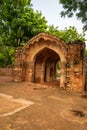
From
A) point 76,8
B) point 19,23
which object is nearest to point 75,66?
point 76,8

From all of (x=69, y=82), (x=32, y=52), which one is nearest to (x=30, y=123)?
(x=69, y=82)

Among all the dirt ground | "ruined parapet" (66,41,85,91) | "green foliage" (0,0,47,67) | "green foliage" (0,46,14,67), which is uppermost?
"green foliage" (0,0,47,67)

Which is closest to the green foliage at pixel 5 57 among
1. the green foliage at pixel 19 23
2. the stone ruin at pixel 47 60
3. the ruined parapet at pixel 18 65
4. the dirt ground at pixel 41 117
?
the green foliage at pixel 19 23

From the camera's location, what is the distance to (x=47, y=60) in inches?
798

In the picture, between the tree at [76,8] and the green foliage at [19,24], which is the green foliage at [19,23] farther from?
the tree at [76,8]

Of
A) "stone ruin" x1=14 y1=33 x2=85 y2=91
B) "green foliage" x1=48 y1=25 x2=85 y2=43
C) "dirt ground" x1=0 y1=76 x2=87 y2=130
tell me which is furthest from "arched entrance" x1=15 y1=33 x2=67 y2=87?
"green foliage" x1=48 y1=25 x2=85 y2=43

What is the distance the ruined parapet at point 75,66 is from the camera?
543 inches

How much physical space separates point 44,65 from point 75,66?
6374 millimetres

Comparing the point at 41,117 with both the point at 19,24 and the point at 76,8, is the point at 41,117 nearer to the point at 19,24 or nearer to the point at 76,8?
the point at 76,8

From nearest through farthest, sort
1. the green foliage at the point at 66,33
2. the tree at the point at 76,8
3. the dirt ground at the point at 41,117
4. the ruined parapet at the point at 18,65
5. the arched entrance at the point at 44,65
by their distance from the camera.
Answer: the dirt ground at the point at 41,117
the tree at the point at 76,8
the ruined parapet at the point at 18,65
the arched entrance at the point at 44,65
the green foliage at the point at 66,33

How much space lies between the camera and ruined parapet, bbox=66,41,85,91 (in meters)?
13.8

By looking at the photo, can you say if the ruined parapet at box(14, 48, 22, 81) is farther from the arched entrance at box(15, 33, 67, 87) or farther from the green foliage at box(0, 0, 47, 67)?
the green foliage at box(0, 0, 47, 67)

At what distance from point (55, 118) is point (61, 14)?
8.79 meters

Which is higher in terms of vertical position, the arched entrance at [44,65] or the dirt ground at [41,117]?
the arched entrance at [44,65]
